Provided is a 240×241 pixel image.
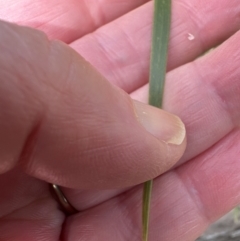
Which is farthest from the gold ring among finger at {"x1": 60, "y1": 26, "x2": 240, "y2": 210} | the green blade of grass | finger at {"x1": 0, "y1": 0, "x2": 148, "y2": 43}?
finger at {"x1": 0, "y1": 0, "x2": 148, "y2": 43}

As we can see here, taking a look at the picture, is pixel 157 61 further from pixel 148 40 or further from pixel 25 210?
→ pixel 25 210

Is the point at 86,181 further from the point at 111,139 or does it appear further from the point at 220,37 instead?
the point at 220,37

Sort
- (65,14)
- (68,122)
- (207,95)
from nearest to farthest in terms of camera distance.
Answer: (68,122) → (207,95) → (65,14)

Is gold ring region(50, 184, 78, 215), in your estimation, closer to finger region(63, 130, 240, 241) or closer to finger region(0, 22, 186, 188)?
finger region(63, 130, 240, 241)

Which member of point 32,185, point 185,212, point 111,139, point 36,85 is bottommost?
point 185,212

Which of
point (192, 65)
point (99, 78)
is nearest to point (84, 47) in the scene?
point (192, 65)

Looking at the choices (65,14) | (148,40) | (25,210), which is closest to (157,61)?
(148,40)

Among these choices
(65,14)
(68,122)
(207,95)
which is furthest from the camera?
(65,14)
